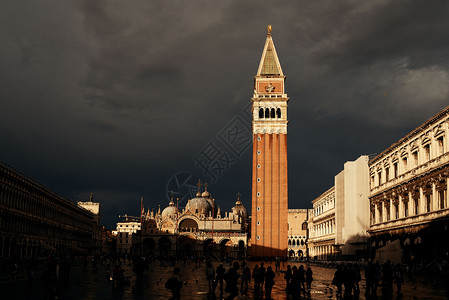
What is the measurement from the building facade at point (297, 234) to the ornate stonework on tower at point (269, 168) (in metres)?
41.5

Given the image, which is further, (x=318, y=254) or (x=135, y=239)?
(x=135, y=239)

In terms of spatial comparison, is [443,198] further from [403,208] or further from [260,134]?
[260,134]

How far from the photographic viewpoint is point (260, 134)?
87.5 metres

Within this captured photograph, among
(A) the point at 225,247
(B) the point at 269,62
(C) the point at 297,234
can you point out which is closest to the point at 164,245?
(A) the point at 225,247

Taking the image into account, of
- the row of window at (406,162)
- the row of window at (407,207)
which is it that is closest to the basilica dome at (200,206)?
the row of window at (406,162)

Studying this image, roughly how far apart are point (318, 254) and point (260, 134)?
25.7 metres

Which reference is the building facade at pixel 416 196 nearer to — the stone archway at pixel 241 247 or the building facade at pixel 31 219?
the building facade at pixel 31 219

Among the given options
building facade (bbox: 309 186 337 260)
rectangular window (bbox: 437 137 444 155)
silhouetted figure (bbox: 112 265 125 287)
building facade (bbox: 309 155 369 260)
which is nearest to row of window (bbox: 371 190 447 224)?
building facade (bbox: 309 155 369 260)

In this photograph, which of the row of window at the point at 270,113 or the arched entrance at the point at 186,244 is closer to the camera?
the row of window at the point at 270,113

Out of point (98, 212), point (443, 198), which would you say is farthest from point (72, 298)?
point (98, 212)

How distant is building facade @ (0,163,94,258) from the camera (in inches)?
2101

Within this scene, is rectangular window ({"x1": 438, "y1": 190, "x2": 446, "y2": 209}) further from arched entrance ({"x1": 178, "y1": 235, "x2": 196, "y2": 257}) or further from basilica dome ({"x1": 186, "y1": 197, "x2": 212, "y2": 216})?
basilica dome ({"x1": 186, "y1": 197, "x2": 212, "y2": 216})

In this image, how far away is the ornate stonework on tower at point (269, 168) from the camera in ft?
272

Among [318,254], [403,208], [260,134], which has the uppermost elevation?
[260,134]
